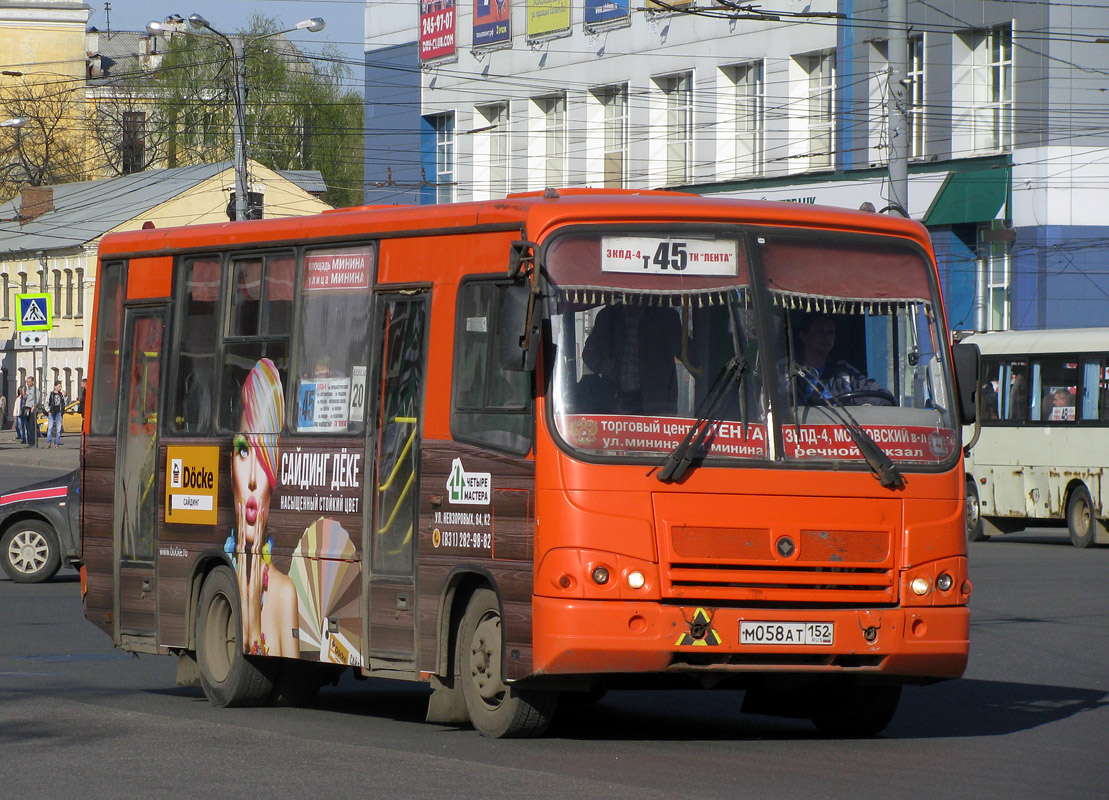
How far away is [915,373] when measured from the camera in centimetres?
1003

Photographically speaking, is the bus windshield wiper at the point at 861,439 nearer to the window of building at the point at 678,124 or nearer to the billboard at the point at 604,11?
the window of building at the point at 678,124

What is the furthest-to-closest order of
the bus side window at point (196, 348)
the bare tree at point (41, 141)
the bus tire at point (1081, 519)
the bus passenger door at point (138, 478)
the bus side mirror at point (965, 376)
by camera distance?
the bare tree at point (41, 141) < the bus tire at point (1081, 519) < the bus passenger door at point (138, 478) < the bus side window at point (196, 348) < the bus side mirror at point (965, 376)

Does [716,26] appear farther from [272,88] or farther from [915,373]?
[915,373]

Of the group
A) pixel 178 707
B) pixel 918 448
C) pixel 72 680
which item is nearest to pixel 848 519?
pixel 918 448

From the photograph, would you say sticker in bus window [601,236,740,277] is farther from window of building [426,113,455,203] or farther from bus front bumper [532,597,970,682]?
window of building [426,113,455,203]

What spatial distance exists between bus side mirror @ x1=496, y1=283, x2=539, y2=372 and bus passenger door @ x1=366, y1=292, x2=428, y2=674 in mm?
1079

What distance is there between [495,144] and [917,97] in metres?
16.9

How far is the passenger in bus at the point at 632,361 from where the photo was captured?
941 cm

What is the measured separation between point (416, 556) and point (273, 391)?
6.00ft

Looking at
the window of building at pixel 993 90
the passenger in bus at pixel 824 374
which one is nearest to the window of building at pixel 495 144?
the window of building at pixel 993 90

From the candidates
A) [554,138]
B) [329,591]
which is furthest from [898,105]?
[554,138]

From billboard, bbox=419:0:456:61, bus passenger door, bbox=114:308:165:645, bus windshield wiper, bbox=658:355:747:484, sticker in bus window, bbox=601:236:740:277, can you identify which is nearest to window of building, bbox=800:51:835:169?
billboard, bbox=419:0:456:61

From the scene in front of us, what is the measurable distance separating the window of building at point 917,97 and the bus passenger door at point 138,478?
30135 millimetres

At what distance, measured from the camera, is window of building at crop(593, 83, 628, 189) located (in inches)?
1993
